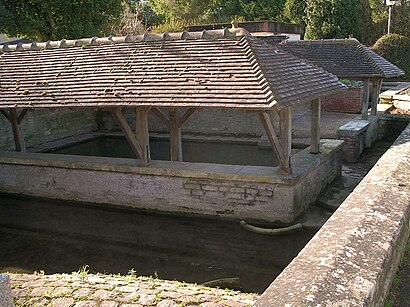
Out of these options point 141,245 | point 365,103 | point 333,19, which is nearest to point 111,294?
point 141,245

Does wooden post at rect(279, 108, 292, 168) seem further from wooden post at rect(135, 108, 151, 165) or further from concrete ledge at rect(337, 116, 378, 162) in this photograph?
concrete ledge at rect(337, 116, 378, 162)

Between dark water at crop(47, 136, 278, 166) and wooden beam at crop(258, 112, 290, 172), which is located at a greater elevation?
wooden beam at crop(258, 112, 290, 172)

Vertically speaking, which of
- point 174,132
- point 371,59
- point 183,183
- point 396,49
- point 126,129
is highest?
point 371,59

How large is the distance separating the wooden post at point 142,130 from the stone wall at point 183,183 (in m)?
0.25

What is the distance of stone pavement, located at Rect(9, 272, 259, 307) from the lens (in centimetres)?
396

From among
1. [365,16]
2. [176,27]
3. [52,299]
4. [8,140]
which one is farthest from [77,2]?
[365,16]

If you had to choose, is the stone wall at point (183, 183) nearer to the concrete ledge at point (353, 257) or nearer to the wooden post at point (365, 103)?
the wooden post at point (365, 103)

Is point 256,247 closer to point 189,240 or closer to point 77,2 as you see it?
point 189,240

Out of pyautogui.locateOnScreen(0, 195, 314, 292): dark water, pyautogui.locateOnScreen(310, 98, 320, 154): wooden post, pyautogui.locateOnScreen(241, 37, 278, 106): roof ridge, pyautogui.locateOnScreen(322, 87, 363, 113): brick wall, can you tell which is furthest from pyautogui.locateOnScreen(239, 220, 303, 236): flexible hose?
pyautogui.locateOnScreen(322, 87, 363, 113): brick wall

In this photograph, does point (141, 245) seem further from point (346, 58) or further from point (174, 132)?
point (346, 58)

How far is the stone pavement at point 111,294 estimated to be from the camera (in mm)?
3965

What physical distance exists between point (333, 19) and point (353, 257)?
816 inches

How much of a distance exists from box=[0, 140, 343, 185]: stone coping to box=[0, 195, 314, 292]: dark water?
0.93 m

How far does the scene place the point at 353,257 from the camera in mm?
2873
